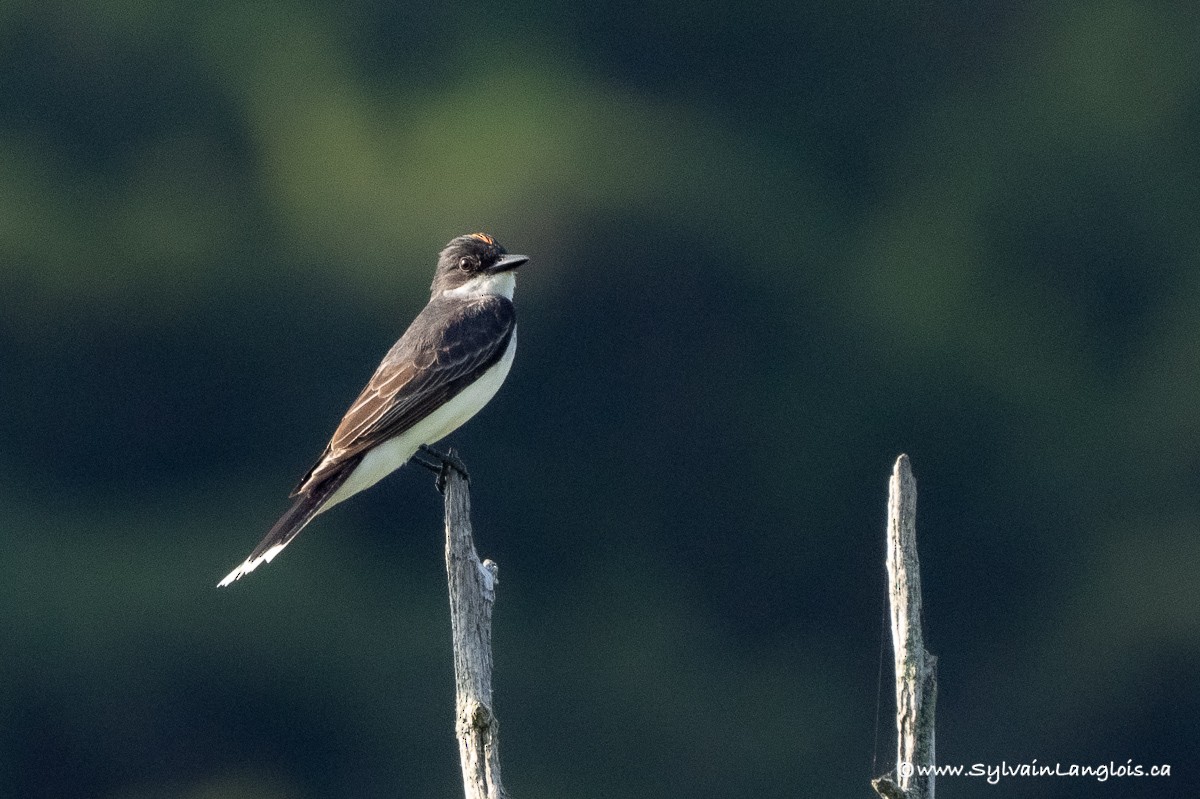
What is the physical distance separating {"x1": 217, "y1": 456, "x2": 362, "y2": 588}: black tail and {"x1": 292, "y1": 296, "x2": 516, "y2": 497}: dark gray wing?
26 mm

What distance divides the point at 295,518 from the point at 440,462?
2.27 feet

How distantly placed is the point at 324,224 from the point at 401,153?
130 cm

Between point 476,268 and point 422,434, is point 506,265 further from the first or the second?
point 422,434

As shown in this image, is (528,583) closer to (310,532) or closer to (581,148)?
(310,532)

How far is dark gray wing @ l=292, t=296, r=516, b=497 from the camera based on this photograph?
7.00m

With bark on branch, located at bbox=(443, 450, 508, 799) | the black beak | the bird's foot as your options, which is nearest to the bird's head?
the black beak

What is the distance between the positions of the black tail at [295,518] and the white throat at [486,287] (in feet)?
4.11

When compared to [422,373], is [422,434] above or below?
below

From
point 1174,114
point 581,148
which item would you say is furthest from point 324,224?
point 1174,114

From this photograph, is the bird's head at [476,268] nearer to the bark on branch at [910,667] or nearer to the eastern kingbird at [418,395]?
the eastern kingbird at [418,395]

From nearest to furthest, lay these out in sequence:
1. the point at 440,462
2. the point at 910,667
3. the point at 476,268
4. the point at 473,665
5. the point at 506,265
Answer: the point at 910,667, the point at 473,665, the point at 440,462, the point at 506,265, the point at 476,268

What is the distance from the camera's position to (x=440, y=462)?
23.3 ft

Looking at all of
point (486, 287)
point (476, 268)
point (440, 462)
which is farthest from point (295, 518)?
point (476, 268)

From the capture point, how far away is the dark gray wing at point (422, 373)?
700cm
